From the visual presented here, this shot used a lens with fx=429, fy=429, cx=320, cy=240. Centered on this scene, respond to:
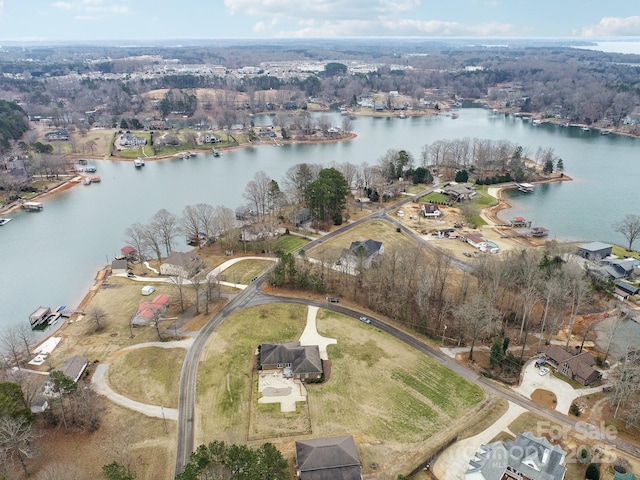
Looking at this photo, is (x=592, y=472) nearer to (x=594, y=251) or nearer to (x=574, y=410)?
(x=574, y=410)

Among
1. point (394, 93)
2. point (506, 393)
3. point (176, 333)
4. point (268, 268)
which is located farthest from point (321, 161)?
point (394, 93)

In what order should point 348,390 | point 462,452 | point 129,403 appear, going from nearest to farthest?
1. point 462,452
2. point 129,403
3. point 348,390

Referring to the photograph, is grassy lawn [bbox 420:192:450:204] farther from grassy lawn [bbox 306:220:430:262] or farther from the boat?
the boat

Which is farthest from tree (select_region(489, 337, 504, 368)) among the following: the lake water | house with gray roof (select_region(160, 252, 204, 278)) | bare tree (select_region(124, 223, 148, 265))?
bare tree (select_region(124, 223, 148, 265))

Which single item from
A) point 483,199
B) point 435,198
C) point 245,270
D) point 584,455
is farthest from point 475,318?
point 483,199

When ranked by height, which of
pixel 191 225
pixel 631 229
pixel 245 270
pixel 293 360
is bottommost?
pixel 245 270

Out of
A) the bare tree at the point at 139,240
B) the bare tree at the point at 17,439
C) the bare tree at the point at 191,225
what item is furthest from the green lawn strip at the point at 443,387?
the bare tree at the point at 139,240

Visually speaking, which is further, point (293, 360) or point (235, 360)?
point (235, 360)
